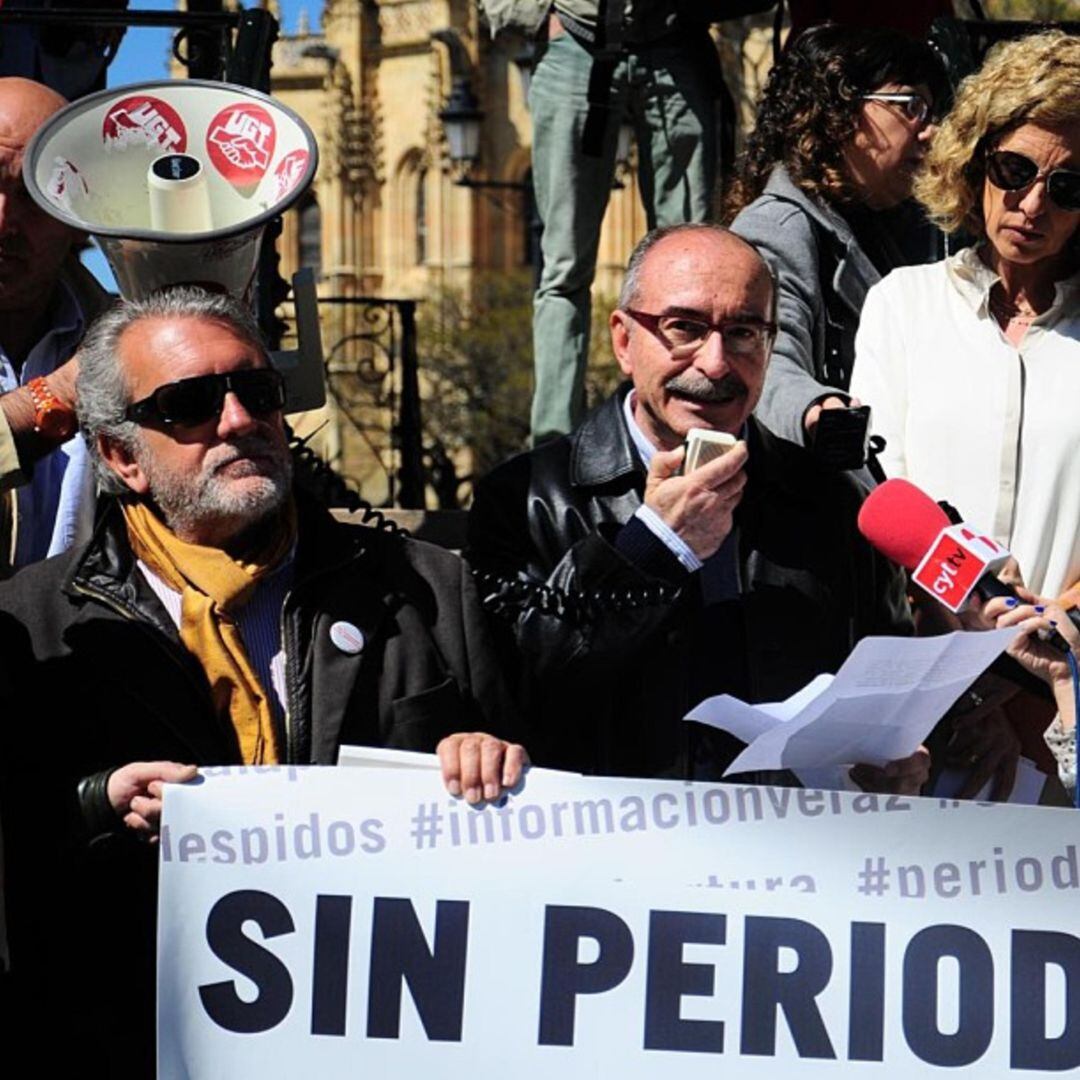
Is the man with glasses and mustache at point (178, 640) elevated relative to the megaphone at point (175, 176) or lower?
lower

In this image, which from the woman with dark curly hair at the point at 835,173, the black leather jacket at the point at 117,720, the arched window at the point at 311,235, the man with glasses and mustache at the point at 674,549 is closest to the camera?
the black leather jacket at the point at 117,720

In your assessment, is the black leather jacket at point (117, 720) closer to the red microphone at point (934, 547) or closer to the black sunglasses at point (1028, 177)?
the red microphone at point (934, 547)

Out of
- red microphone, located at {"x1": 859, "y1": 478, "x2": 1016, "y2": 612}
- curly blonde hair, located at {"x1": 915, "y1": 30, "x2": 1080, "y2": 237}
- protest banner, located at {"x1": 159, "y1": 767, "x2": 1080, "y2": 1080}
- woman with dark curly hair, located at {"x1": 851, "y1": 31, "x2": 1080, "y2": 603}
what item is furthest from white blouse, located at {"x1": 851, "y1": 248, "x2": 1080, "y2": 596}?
protest banner, located at {"x1": 159, "y1": 767, "x2": 1080, "y2": 1080}

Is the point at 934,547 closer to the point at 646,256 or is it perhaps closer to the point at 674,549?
the point at 674,549

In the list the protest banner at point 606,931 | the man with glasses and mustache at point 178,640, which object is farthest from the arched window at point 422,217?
the protest banner at point 606,931

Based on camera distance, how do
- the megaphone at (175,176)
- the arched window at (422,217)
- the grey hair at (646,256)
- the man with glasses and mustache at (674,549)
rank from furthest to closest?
1. the arched window at (422,217)
2. the megaphone at (175,176)
3. the grey hair at (646,256)
4. the man with glasses and mustache at (674,549)

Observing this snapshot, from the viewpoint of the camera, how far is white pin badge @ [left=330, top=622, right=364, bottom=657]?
3805 millimetres

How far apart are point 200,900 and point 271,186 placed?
1797 millimetres

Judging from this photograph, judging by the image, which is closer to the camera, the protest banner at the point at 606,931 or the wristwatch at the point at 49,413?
the protest banner at the point at 606,931

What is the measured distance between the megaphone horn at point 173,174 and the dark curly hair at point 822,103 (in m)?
1.32

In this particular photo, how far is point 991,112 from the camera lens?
4.64 meters

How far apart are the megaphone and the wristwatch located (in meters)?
0.40

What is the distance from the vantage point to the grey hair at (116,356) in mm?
3912

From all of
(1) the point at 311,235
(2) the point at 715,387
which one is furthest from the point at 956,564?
(1) the point at 311,235
